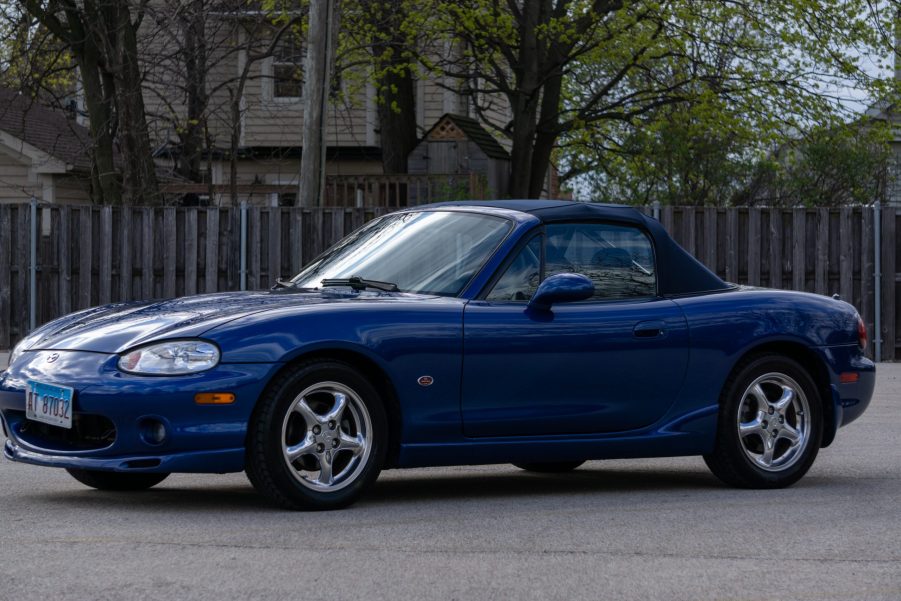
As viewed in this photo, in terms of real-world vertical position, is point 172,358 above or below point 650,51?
below

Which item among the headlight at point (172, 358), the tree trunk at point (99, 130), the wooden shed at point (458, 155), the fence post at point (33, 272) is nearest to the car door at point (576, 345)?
the headlight at point (172, 358)

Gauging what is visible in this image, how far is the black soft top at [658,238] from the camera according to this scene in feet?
26.7

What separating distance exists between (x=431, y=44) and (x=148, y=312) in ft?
71.1

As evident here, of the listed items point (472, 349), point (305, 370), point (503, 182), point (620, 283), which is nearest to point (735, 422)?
point (620, 283)

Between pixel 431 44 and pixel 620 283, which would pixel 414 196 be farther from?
pixel 620 283

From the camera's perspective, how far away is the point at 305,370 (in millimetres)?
6844

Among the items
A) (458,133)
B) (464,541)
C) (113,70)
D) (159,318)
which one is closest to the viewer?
(464,541)

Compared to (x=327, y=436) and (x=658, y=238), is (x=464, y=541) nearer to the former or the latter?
(x=327, y=436)

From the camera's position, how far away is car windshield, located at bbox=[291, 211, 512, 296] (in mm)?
7703

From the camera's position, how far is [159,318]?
707 cm

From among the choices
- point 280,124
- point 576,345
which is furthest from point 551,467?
point 280,124

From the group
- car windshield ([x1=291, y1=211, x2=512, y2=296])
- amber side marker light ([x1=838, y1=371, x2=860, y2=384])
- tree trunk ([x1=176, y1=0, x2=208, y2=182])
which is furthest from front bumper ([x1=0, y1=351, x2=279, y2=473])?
tree trunk ([x1=176, y1=0, x2=208, y2=182])

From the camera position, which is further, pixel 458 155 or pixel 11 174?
pixel 11 174

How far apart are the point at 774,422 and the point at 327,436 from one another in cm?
263
